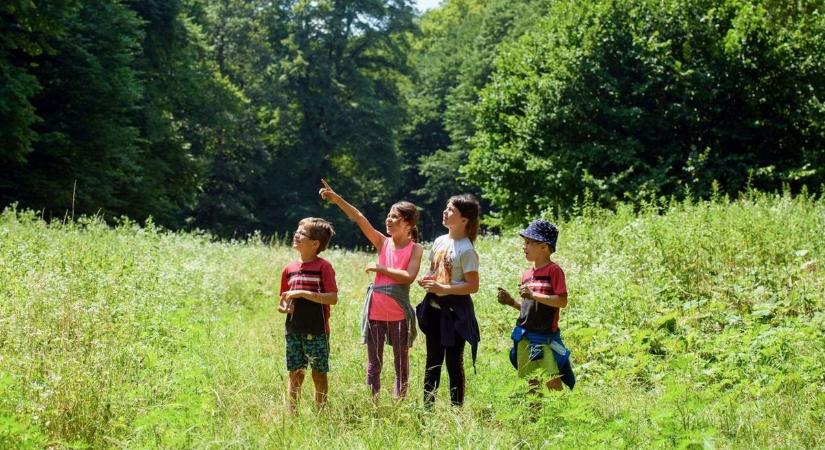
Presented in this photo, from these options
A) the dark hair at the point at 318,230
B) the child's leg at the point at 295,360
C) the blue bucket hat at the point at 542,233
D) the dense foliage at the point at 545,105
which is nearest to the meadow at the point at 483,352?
the child's leg at the point at 295,360

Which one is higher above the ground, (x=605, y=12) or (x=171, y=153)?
(x=605, y=12)

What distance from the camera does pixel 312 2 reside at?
47344mm

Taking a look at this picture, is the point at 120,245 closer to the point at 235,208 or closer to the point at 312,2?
the point at 235,208

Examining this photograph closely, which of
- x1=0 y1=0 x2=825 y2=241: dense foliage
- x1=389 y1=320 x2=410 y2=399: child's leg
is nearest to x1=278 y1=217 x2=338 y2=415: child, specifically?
x1=389 y1=320 x2=410 y2=399: child's leg

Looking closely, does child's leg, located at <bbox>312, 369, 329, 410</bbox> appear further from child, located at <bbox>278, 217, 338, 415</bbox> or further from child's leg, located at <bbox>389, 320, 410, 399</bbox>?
child's leg, located at <bbox>389, 320, 410, 399</bbox>

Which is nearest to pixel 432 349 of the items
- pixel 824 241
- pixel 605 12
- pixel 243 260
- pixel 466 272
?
pixel 466 272

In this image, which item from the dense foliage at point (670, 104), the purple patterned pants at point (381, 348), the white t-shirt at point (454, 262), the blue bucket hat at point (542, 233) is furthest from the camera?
the dense foliage at point (670, 104)

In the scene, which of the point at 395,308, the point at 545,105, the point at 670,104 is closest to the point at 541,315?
the point at 395,308

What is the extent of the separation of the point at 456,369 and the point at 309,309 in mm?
1249

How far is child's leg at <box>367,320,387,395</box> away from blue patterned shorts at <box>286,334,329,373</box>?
1.17 ft

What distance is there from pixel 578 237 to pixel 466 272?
7.62 metres

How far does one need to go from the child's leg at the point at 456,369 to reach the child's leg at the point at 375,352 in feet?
1.76

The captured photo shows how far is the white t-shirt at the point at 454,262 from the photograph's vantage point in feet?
19.9

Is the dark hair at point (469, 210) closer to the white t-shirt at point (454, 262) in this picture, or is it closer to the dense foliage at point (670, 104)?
the white t-shirt at point (454, 262)
